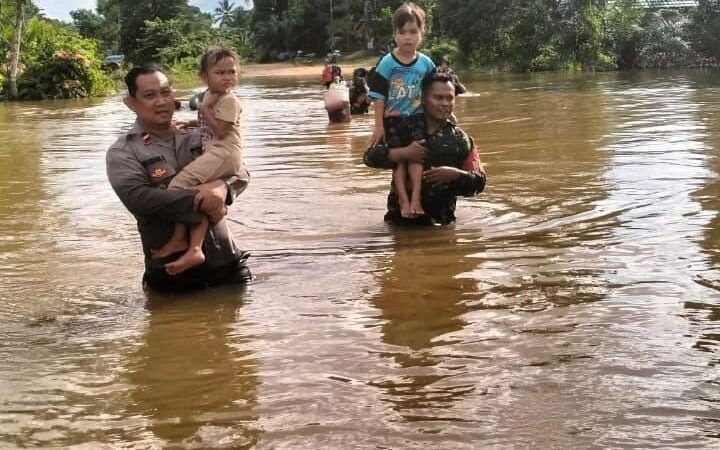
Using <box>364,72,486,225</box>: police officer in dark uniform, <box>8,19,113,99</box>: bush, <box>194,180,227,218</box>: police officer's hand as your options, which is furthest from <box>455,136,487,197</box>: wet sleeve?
<box>8,19,113,99</box>: bush

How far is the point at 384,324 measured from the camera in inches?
153

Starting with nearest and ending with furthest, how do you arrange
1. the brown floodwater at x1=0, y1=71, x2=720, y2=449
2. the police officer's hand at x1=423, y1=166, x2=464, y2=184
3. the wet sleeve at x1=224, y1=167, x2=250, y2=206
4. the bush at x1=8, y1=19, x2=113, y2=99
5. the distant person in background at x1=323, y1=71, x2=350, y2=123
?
the brown floodwater at x1=0, y1=71, x2=720, y2=449, the wet sleeve at x1=224, y1=167, x2=250, y2=206, the police officer's hand at x1=423, y1=166, x2=464, y2=184, the distant person in background at x1=323, y1=71, x2=350, y2=123, the bush at x1=8, y1=19, x2=113, y2=99

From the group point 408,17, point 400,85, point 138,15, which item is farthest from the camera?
point 138,15

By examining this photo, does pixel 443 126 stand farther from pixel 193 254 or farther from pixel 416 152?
pixel 193 254

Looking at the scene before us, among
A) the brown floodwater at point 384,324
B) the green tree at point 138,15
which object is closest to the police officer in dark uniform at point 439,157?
the brown floodwater at point 384,324

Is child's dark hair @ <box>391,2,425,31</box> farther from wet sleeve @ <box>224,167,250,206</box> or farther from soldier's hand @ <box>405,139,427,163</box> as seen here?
wet sleeve @ <box>224,167,250,206</box>

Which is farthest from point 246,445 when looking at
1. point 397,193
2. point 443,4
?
point 443,4

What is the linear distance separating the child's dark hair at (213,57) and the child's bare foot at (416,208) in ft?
5.63

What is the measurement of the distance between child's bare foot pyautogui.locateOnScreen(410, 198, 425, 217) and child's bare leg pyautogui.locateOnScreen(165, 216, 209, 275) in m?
1.82

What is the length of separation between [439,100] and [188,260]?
2266 millimetres

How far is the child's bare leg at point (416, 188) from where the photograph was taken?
5887 millimetres

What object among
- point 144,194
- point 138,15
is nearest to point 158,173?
point 144,194

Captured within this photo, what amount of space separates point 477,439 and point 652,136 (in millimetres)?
8475

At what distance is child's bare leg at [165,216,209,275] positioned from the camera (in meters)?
4.36
